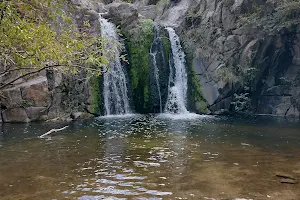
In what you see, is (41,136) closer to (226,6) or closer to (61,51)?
(61,51)

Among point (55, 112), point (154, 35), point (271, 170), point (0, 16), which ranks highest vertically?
point (154, 35)

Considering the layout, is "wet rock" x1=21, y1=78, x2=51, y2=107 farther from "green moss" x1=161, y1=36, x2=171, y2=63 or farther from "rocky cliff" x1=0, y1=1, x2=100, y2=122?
"green moss" x1=161, y1=36, x2=171, y2=63

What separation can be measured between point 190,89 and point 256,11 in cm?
773

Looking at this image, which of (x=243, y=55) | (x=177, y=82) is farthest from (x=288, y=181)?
(x=177, y=82)

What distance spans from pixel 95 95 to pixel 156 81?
17.5 feet

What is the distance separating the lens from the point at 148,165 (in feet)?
26.2

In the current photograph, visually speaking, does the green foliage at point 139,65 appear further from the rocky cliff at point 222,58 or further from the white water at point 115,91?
the white water at point 115,91

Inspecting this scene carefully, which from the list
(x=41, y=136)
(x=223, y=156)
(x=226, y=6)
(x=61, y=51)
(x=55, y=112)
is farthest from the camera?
(x=226, y=6)

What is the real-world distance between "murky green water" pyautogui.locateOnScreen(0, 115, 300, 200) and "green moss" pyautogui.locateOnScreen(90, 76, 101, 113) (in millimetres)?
7757

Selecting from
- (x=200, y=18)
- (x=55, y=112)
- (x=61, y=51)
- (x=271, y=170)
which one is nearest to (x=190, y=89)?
(x=200, y=18)

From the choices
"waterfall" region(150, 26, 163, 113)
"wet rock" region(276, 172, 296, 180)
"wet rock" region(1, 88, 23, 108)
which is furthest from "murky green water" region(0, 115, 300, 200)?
"waterfall" region(150, 26, 163, 113)

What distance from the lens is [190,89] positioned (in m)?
23.7

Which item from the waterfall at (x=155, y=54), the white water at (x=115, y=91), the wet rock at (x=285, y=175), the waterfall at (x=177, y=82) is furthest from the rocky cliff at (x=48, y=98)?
the wet rock at (x=285, y=175)

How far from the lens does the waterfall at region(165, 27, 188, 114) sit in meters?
23.6
